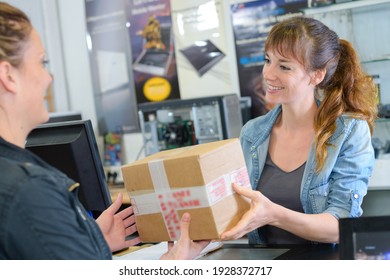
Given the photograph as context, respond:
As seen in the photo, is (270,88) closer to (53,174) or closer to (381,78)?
(53,174)

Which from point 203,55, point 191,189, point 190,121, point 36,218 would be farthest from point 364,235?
point 203,55

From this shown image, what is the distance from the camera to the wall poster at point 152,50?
14.2 feet

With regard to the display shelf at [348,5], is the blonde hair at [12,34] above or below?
below

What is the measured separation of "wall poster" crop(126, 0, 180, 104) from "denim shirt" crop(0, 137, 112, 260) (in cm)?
333

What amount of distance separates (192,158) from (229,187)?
0.15 m

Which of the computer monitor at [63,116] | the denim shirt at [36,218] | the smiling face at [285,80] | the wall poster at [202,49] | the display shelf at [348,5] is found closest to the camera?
the denim shirt at [36,218]

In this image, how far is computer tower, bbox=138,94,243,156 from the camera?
3740mm

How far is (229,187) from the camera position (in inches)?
55.4

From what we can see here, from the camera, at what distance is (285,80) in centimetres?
188

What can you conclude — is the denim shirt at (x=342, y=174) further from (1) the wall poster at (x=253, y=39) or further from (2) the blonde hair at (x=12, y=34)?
(1) the wall poster at (x=253, y=39)

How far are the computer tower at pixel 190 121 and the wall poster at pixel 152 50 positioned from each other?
388 millimetres

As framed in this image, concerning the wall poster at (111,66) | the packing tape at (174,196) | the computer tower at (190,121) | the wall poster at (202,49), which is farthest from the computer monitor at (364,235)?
the wall poster at (111,66)

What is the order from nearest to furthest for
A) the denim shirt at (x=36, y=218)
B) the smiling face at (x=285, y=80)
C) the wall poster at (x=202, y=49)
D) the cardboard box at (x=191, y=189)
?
1. the denim shirt at (x=36, y=218)
2. the cardboard box at (x=191, y=189)
3. the smiling face at (x=285, y=80)
4. the wall poster at (x=202, y=49)

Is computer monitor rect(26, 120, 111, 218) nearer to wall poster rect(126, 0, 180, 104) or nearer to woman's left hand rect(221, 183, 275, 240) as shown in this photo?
woman's left hand rect(221, 183, 275, 240)
